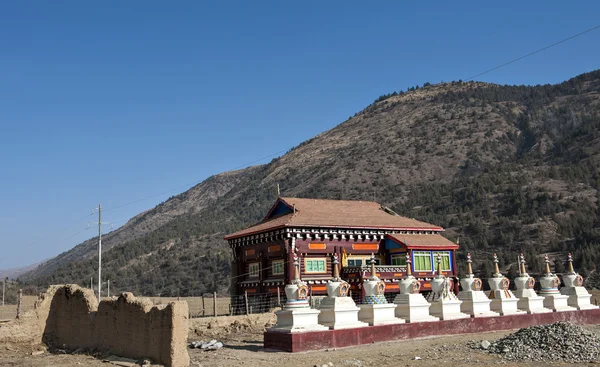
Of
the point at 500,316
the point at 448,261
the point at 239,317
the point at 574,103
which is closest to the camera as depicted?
the point at 500,316

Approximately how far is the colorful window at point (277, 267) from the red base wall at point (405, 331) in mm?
12138

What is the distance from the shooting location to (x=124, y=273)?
230 feet

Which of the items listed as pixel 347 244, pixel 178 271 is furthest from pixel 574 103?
pixel 347 244

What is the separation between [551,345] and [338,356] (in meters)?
6.26

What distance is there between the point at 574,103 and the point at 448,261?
294 feet

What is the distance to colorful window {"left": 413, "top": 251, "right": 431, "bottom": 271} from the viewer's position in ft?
109

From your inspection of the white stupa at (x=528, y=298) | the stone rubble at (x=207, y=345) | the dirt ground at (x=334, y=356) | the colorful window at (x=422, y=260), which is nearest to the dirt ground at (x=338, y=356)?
the dirt ground at (x=334, y=356)

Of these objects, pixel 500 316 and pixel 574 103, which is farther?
pixel 574 103

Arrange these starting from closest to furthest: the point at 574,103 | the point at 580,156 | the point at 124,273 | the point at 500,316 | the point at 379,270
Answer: the point at 500,316
the point at 379,270
the point at 124,273
the point at 580,156
the point at 574,103

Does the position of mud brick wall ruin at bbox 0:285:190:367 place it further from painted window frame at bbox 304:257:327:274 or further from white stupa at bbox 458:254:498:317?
painted window frame at bbox 304:257:327:274

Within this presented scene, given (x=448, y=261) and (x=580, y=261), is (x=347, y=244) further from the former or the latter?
(x=580, y=261)

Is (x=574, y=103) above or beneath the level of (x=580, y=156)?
above

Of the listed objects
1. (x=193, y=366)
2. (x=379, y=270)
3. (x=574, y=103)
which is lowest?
(x=193, y=366)

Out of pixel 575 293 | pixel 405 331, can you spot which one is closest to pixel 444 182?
pixel 575 293
